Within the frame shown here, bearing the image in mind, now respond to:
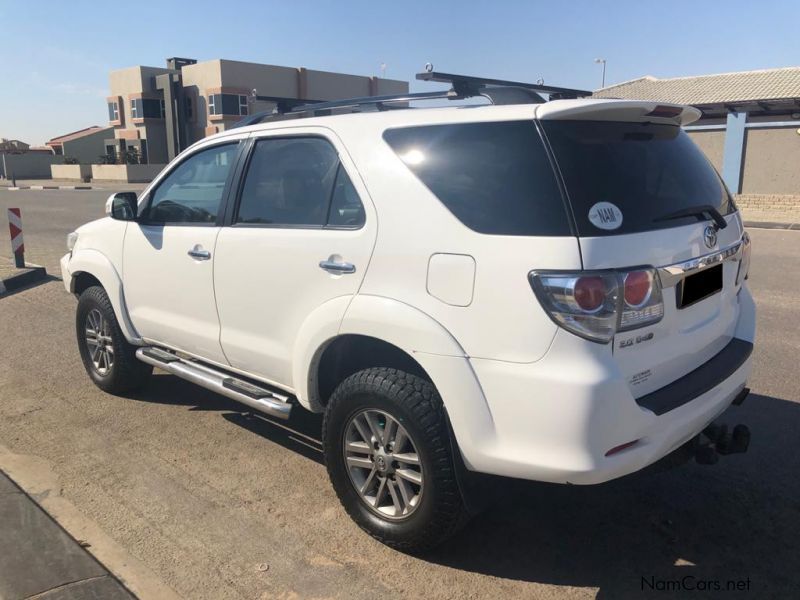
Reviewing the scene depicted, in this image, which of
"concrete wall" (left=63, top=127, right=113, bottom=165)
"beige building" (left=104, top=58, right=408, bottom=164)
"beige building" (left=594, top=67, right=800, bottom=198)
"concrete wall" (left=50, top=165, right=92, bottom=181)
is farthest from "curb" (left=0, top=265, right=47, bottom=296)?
"concrete wall" (left=63, top=127, right=113, bottom=165)

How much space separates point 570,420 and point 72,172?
56.0 meters

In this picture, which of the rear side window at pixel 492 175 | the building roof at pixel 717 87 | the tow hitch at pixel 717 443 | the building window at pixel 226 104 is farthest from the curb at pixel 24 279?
the building window at pixel 226 104

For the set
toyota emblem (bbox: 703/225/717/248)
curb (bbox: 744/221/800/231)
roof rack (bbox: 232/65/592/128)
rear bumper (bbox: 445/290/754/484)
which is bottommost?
curb (bbox: 744/221/800/231)

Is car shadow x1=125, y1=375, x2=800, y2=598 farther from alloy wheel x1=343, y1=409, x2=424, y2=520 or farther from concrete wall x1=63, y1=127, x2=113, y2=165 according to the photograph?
concrete wall x1=63, y1=127, x2=113, y2=165

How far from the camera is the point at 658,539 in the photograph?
3.20 metres

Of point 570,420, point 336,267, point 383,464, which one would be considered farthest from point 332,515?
point 570,420

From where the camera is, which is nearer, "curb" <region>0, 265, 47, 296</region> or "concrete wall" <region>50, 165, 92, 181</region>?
"curb" <region>0, 265, 47, 296</region>

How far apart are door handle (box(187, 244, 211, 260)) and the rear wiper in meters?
2.52

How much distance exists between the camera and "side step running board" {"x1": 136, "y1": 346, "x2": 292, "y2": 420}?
12.1ft

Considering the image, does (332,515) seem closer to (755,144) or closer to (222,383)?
(222,383)

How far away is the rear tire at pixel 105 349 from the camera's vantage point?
494 cm

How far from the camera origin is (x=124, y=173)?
46.3 m

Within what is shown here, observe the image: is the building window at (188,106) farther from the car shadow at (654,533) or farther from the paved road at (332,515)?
the car shadow at (654,533)

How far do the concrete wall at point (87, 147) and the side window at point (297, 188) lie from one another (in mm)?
67190
